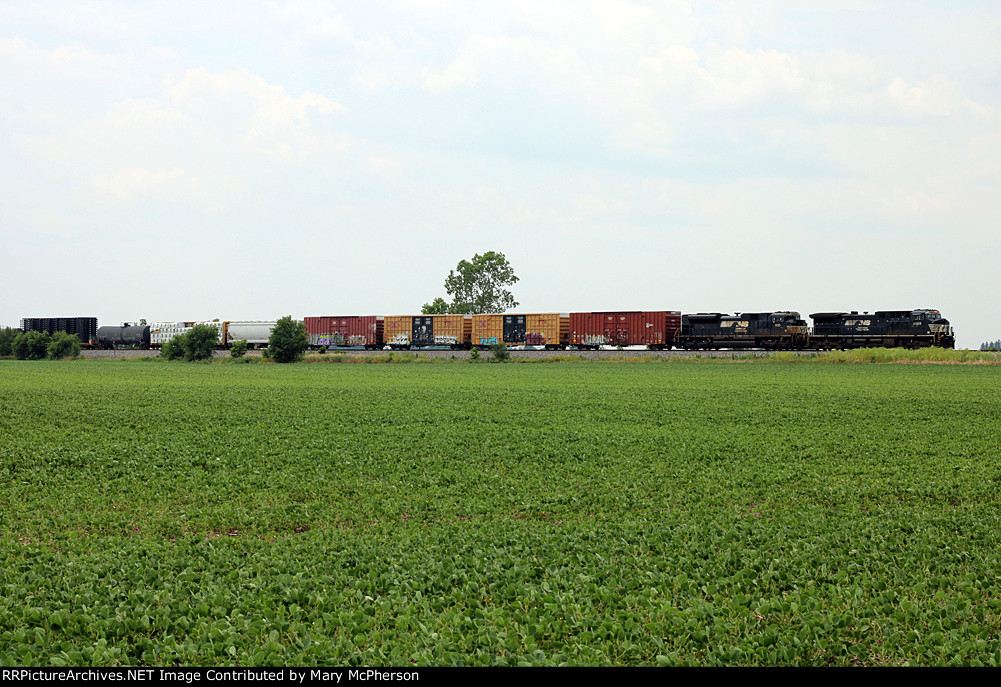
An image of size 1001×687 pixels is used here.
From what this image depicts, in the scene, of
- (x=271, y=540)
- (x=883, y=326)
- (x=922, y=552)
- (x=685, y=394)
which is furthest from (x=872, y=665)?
(x=883, y=326)

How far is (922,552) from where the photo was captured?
7.62 meters

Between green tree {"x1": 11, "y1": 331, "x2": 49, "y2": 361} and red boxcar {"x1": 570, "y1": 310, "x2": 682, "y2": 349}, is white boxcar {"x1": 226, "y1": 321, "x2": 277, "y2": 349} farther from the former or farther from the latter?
red boxcar {"x1": 570, "y1": 310, "x2": 682, "y2": 349}

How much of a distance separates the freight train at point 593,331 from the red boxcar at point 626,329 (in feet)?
0.28

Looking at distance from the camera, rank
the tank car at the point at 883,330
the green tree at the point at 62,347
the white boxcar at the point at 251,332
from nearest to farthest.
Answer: the tank car at the point at 883,330 → the green tree at the point at 62,347 → the white boxcar at the point at 251,332

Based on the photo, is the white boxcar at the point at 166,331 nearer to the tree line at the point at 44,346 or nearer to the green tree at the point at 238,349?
the tree line at the point at 44,346

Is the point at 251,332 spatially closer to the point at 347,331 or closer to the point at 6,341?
the point at 347,331

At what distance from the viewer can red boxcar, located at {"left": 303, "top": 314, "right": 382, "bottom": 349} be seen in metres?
68.5

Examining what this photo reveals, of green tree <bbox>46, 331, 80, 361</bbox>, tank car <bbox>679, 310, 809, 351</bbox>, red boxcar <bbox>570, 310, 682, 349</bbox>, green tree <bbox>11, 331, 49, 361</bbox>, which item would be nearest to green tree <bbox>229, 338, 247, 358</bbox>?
green tree <bbox>46, 331, 80, 361</bbox>

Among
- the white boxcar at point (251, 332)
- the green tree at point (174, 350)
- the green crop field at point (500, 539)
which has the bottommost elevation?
the green crop field at point (500, 539)

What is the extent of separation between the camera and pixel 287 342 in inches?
2104

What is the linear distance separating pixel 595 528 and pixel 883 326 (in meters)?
53.1

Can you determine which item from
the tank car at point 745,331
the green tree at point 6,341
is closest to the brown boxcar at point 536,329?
the tank car at point 745,331

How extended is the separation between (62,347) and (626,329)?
52929 mm

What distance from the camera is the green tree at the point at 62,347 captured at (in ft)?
210
